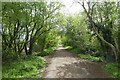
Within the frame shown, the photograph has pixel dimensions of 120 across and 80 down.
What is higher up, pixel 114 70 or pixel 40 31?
pixel 40 31

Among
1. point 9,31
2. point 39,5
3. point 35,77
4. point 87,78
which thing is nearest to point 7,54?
point 9,31

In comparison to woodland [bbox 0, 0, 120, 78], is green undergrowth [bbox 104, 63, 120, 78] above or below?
below

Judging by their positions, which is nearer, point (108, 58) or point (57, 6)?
point (108, 58)

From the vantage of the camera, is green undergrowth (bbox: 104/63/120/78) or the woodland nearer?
green undergrowth (bbox: 104/63/120/78)

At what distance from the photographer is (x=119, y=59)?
1848cm

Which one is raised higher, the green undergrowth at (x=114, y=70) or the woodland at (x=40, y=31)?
the woodland at (x=40, y=31)

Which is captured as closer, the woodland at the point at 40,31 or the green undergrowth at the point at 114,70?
the green undergrowth at the point at 114,70

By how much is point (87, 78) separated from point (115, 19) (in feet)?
30.6

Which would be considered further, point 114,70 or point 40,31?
point 40,31

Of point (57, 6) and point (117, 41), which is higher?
point (57, 6)

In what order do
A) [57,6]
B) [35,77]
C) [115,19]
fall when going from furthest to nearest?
[57,6], [115,19], [35,77]

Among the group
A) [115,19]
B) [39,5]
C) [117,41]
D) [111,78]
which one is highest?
[39,5]

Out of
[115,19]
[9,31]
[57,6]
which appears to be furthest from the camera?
[57,6]

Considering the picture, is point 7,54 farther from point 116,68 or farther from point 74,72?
point 116,68
